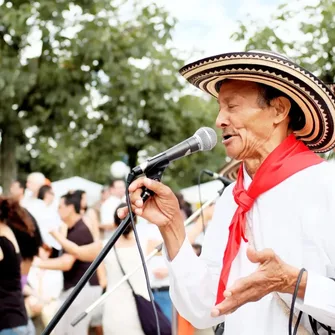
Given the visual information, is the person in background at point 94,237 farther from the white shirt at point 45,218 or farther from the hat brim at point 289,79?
the hat brim at point 289,79

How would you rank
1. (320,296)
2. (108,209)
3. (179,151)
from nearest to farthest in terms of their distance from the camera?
1. (320,296)
2. (179,151)
3. (108,209)

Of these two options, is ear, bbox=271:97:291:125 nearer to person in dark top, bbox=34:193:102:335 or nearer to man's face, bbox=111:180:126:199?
person in dark top, bbox=34:193:102:335

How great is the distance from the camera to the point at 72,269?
7359 mm

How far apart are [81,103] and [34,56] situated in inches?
56.9

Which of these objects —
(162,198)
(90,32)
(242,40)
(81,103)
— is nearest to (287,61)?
(162,198)

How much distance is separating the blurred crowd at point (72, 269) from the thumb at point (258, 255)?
325cm

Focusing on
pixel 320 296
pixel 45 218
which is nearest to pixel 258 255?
pixel 320 296

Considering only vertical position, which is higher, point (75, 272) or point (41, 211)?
point (41, 211)

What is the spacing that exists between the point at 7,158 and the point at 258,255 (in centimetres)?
1571

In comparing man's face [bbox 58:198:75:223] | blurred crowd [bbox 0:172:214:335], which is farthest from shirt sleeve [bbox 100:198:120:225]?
man's face [bbox 58:198:75:223]

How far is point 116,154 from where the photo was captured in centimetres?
2291

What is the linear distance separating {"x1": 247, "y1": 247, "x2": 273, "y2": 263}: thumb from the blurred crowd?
3.25m

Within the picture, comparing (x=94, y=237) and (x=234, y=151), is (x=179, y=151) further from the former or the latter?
(x=94, y=237)

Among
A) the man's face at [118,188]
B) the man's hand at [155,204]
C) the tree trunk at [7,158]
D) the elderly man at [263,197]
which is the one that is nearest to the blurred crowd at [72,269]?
the man's face at [118,188]
